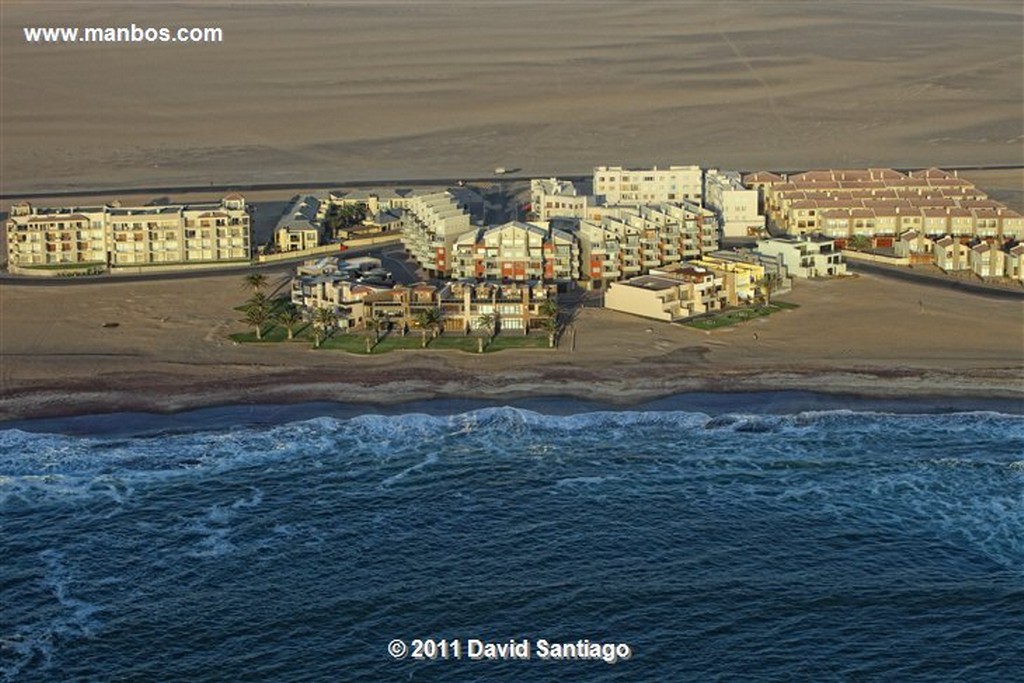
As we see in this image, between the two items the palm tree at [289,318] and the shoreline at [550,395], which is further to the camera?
the palm tree at [289,318]

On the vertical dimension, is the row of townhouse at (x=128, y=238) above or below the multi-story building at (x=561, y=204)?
below

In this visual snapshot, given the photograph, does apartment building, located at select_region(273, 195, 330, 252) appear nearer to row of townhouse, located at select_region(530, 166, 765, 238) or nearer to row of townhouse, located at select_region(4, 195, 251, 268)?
row of townhouse, located at select_region(4, 195, 251, 268)

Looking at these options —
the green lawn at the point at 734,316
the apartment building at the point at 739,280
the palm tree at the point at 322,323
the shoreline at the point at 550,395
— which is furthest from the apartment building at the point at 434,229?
the shoreline at the point at 550,395

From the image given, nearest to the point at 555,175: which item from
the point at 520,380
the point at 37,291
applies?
the point at 37,291

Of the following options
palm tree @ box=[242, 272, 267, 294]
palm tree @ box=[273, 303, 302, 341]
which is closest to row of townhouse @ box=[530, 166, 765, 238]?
palm tree @ box=[242, 272, 267, 294]

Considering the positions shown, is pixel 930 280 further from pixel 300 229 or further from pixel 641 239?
pixel 300 229

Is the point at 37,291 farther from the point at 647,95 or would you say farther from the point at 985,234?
the point at 647,95

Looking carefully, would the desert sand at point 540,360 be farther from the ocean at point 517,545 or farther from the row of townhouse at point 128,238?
the row of townhouse at point 128,238
